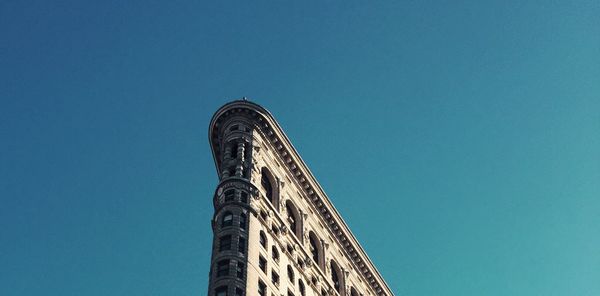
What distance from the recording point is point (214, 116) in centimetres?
9512

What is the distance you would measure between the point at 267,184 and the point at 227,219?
14.0 meters

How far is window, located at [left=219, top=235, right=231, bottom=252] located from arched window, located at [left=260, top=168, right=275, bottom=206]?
1464 centimetres

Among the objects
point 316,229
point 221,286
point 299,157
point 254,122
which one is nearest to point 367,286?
point 316,229

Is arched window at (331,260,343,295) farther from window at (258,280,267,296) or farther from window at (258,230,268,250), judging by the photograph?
window at (258,280,267,296)

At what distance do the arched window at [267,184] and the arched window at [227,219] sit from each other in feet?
37.1

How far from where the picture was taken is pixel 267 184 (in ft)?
298

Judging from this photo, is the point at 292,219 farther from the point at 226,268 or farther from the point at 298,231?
the point at 226,268

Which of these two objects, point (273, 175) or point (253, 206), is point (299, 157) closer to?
point (273, 175)

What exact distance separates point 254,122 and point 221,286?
29.2 meters

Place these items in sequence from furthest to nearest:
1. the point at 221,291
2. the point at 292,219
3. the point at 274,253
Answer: the point at 292,219 < the point at 274,253 < the point at 221,291

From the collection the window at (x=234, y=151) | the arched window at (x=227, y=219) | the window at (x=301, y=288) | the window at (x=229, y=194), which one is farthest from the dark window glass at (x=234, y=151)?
Result: the window at (x=301, y=288)

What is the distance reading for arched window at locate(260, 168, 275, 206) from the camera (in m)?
89.1

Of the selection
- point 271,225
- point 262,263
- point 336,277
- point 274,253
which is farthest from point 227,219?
point 336,277

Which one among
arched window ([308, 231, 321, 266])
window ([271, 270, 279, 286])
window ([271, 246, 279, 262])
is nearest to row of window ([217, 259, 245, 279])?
window ([271, 270, 279, 286])
